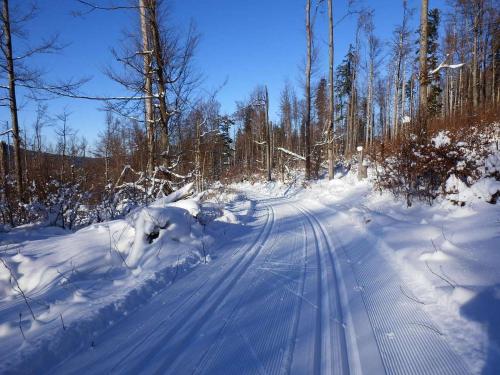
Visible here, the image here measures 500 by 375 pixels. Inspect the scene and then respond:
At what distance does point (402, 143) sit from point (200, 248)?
611cm

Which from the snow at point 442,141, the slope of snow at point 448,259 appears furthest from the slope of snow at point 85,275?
the snow at point 442,141

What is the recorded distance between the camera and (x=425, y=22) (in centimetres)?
991

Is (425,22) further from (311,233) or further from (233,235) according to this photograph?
(233,235)

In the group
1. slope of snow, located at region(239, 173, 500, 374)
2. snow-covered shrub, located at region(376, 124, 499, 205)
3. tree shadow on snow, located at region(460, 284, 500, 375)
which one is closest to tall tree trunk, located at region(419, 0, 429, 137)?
snow-covered shrub, located at region(376, 124, 499, 205)

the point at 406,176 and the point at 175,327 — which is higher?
the point at 406,176

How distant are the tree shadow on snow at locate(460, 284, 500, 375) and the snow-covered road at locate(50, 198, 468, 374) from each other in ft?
0.68

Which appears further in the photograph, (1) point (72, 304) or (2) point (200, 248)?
(2) point (200, 248)

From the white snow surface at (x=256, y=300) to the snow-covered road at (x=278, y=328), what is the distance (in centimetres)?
1

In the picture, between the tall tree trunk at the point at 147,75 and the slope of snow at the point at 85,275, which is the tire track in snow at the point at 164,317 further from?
the tall tree trunk at the point at 147,75

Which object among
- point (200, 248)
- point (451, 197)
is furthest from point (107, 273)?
point (451, 197)

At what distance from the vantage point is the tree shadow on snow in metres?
2.15

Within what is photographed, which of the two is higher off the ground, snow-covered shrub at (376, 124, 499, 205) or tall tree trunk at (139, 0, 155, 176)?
tall tree trunk at (139, 0, 155, 176)

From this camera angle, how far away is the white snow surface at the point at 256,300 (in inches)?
93.4

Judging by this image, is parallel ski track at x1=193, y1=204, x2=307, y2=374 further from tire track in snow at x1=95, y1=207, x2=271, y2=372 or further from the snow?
the snow
